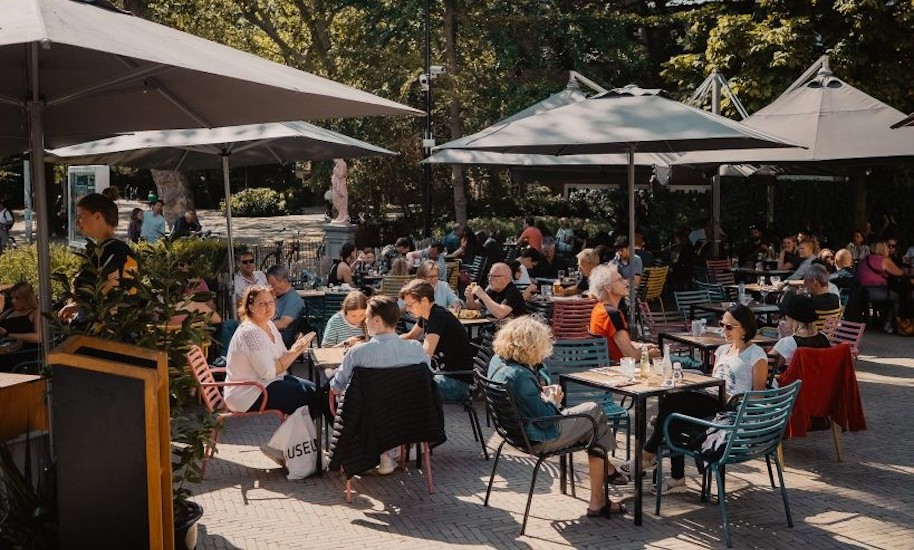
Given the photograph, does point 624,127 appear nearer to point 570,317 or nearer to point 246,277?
point 570,317

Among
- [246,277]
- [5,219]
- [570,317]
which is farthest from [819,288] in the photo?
[5,219]

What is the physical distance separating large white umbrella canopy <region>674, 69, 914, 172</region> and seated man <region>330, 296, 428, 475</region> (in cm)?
717

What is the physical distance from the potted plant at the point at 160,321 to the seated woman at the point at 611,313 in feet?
11.3

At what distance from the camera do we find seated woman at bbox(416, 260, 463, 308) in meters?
9.12

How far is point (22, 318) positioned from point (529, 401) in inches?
→ 176

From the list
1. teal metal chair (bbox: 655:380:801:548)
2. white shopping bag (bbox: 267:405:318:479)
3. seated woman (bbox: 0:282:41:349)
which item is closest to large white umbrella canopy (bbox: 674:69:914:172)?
teal metal chair (bbox: 655:380:801:548)

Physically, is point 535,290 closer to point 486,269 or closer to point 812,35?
point 486,269

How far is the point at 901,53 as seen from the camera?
20453 mm

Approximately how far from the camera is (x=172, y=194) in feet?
77.3

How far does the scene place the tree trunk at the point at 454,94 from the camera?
79.5ft

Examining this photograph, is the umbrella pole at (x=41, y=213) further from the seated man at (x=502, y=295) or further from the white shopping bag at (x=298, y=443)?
the seated man at (x=502, y=295)

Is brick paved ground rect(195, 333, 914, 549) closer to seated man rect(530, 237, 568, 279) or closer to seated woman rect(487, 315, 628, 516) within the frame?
seated woman rect(487, 315, 628, 516)

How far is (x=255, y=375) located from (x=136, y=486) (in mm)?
2761

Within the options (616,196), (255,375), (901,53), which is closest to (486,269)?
(255,375)
